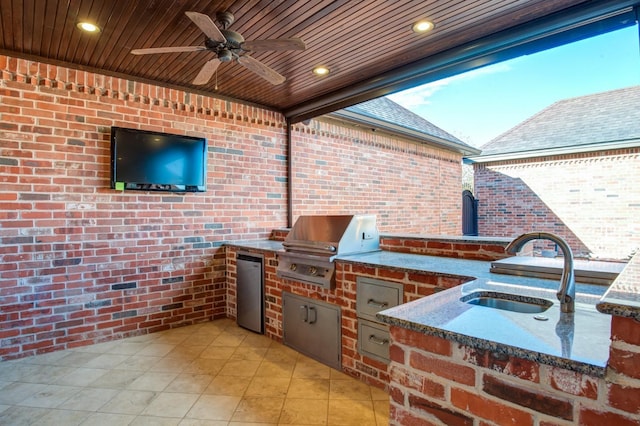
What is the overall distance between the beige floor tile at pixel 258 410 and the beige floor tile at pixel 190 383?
401 millimetres

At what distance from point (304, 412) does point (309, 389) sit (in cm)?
28

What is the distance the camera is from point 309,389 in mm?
2455

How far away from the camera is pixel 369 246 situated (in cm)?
317

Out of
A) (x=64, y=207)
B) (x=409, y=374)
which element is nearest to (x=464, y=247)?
(x=409, y=374)

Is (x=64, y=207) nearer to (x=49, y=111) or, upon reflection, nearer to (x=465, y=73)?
(x=49, y=111)

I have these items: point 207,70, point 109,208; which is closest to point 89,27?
point 207,70

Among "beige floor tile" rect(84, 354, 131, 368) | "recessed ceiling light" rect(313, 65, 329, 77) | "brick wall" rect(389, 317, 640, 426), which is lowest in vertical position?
"beige floor tile" rect(84, 354, 131, 368)

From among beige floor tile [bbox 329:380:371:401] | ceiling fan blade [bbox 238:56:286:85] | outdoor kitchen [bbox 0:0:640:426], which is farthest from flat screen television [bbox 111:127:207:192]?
beige floor tile [bbox 329:380:371:401]

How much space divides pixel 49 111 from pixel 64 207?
2.96 feet

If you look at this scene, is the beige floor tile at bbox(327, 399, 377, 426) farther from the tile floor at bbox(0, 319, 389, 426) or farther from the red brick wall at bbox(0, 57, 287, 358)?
the red brick wall at bbox(0, 57, 287, 358)

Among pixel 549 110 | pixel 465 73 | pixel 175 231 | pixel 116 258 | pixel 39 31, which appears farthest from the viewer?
pixel 549 110

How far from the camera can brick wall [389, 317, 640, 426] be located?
804 millimetres

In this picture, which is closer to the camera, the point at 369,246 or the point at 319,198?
the point at 369,246

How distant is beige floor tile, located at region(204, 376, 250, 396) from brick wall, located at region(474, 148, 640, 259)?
7.29 metres
